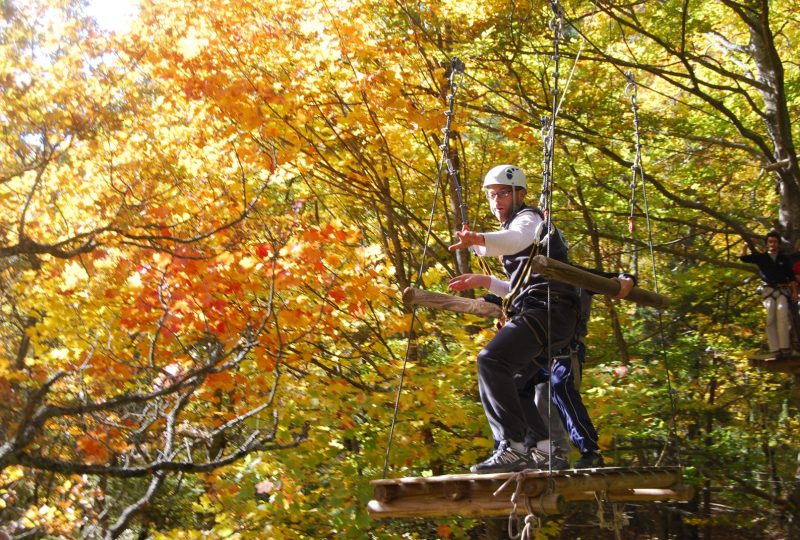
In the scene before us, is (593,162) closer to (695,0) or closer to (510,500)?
(695,0)

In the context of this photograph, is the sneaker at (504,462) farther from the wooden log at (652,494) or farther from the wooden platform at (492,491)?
the wooden log at (652,494)

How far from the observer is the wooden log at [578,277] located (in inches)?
159

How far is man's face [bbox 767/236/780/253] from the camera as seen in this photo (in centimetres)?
955

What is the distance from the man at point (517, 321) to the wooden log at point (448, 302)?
12.8 inches

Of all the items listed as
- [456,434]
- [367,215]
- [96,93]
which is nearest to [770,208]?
[367,215]

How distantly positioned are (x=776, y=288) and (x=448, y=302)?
6.35 m

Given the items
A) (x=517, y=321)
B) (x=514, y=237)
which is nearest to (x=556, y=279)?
(x=514, y=237)

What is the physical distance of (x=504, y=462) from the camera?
444 cm

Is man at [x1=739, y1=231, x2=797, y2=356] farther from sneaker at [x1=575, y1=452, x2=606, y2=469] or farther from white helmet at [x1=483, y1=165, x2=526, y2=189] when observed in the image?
white helmet at [x1=483, y1=165, x2=526, y2=189]

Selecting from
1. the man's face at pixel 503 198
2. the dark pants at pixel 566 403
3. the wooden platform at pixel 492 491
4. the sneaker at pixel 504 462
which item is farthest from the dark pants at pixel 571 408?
the man's face at pixel 503 198

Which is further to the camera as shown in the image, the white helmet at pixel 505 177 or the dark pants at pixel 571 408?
the dark pants at pixel 571 408

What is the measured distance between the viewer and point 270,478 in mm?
8492

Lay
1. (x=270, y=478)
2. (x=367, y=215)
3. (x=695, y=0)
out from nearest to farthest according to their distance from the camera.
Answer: (x=270, y=478) → (x=695, y=0) → (x=367, y=215)

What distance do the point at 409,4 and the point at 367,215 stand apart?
3.11 meters
